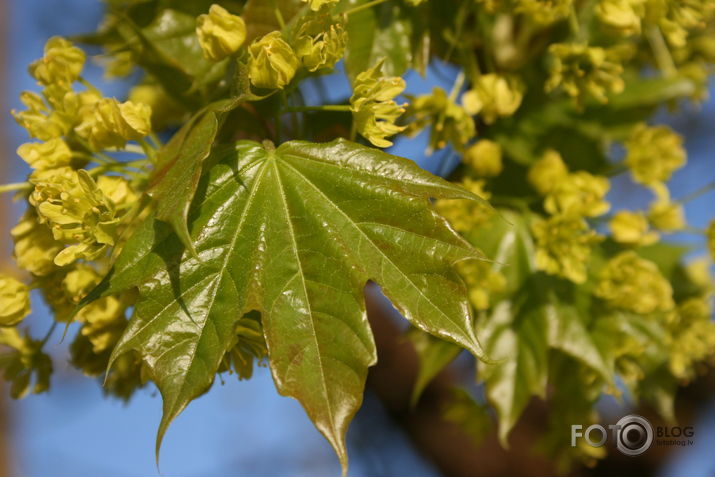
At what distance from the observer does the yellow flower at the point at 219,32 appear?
2.85ft

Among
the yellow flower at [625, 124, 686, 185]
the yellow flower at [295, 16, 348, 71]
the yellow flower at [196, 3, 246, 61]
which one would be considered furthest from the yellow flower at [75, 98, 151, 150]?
the yellow flower at [625, 124, 686, 185]

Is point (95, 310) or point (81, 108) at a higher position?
point (81, 108)

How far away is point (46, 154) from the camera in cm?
93

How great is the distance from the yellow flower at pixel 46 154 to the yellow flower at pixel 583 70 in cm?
69

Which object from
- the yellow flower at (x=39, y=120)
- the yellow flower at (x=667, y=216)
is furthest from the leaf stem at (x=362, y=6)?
the yellow flower at (x=667, y=216)

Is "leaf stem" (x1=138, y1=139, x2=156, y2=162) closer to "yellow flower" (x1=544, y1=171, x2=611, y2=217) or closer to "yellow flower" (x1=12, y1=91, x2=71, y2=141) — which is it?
"yellow flower" (x1=12, y1=91, x2=71, y2=141)

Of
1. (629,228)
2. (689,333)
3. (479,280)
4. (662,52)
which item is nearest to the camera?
(479,280)

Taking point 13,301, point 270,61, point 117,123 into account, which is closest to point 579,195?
point 270,61

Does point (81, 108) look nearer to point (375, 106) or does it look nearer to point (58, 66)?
point (58, 66)

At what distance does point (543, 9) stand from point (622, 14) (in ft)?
0.43

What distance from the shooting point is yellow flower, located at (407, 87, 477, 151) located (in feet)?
3.57

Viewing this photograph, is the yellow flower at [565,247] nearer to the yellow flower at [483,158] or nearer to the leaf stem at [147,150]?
the yellow flower at [483,158]

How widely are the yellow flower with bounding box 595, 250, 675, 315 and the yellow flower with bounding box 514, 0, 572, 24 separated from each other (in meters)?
0.41

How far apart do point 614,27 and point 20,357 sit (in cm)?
102
